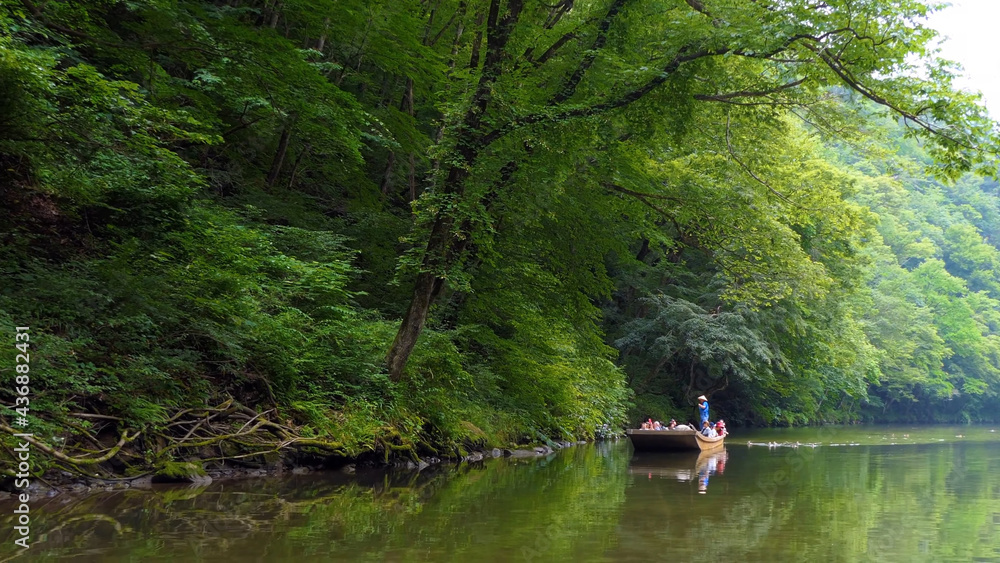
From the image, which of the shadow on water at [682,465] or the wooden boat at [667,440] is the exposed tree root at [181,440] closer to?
the shadow on water at [682,465]

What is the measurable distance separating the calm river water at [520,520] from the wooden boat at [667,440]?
4.92 m

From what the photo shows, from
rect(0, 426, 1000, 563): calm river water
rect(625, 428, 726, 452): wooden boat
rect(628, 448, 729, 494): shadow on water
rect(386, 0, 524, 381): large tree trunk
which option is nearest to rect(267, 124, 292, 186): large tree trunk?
rect(386, 0, 524, 381): large tree trunk

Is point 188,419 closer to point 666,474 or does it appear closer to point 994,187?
point 666,474

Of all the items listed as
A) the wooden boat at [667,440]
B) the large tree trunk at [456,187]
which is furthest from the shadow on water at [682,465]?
the large tree trunk at [456,187]

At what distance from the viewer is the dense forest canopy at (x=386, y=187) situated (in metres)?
8.32

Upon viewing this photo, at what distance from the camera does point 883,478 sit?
12.7 m

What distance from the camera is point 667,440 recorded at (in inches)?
677

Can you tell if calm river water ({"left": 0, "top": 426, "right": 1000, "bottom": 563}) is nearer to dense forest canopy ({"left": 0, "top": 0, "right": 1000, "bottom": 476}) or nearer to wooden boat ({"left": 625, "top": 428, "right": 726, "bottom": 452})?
dense forest canopy ({"left": 0, "top": 0, "right": 1000, "bottom": 476})

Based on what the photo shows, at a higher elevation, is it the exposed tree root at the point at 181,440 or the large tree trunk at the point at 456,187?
the large tree trunk at the point at 456,187

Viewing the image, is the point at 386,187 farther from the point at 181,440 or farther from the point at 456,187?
the point at 181,440

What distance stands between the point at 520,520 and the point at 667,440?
34.8 feet

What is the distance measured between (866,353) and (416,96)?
25.4 metres

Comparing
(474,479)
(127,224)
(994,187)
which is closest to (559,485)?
(474,479)

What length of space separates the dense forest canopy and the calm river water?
1.29 metres
